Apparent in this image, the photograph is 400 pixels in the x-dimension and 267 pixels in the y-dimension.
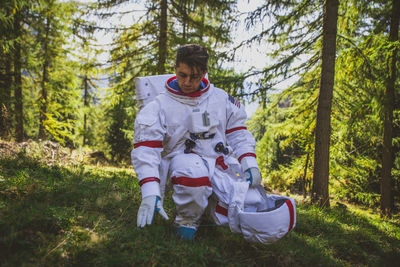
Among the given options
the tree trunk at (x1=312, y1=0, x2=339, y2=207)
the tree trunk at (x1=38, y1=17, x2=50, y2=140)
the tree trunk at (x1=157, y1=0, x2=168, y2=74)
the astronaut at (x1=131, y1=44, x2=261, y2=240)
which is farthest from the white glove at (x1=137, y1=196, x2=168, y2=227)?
the tree trunk at (x1=38, y1=17, x2=50, y2=140)

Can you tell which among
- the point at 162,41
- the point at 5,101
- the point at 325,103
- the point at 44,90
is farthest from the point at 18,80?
the point at 325,103

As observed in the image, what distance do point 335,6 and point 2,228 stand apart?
696cm

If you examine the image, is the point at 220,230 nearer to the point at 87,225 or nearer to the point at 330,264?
the point at 330,264

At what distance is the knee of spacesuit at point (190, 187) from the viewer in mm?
2254

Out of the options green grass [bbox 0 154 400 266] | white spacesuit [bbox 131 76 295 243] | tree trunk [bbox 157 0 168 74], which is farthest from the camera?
tree trunk [bbox 157 0 168 74]

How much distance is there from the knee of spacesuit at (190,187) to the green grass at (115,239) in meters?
0.26

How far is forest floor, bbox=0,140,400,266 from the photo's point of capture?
6.12 feet

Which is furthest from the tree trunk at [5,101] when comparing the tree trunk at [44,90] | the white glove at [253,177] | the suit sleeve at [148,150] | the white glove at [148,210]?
the white glove at [253,177]

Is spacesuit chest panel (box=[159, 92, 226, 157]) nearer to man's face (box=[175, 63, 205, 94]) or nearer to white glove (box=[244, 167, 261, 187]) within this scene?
man's face (box=[175, 63, 205, 94])

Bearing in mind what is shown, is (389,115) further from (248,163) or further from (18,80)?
(18,80)

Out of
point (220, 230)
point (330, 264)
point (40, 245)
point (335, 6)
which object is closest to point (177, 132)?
point (220, 230)

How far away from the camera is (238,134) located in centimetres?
289

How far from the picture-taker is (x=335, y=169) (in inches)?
333

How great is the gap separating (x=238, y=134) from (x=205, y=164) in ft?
2.03
